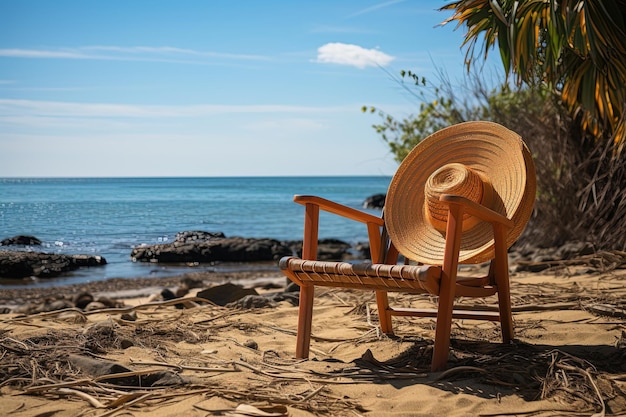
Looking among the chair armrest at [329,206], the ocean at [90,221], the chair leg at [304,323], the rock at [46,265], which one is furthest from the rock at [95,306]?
the chair armrest at [329,206]

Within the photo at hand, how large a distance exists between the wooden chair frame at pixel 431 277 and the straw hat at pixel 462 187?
11 cm

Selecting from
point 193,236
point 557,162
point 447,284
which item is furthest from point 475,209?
point 557,162

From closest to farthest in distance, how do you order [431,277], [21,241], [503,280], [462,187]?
1. [431,277]
2. [503,280]
3. [462,187]
4. [21,241]

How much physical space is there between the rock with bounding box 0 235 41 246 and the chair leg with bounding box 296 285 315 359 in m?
3.15

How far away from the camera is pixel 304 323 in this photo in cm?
298

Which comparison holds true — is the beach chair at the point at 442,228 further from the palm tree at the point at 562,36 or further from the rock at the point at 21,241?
the rock at the point at 21,241

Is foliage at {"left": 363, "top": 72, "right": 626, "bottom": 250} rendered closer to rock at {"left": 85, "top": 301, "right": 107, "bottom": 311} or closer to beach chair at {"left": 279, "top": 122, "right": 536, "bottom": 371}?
beach chair at {"left": 279, "top": 122, "right": 536, "bottom": 371}

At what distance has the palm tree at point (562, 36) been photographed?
12.3ft

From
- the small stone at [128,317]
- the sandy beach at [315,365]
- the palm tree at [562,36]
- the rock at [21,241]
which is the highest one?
the palm tree at [562,36]

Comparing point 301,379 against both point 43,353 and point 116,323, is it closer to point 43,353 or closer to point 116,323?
point 43,353

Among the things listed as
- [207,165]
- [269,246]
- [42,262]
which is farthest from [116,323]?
[269,246]

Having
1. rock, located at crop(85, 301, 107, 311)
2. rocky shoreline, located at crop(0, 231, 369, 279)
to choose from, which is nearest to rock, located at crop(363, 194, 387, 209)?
rocky shoreline, located at crop(0, 231, 369, 279)

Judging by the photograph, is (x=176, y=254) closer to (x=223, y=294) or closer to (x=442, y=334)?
(x=223, y=294)

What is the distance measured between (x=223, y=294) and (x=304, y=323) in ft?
6.13
